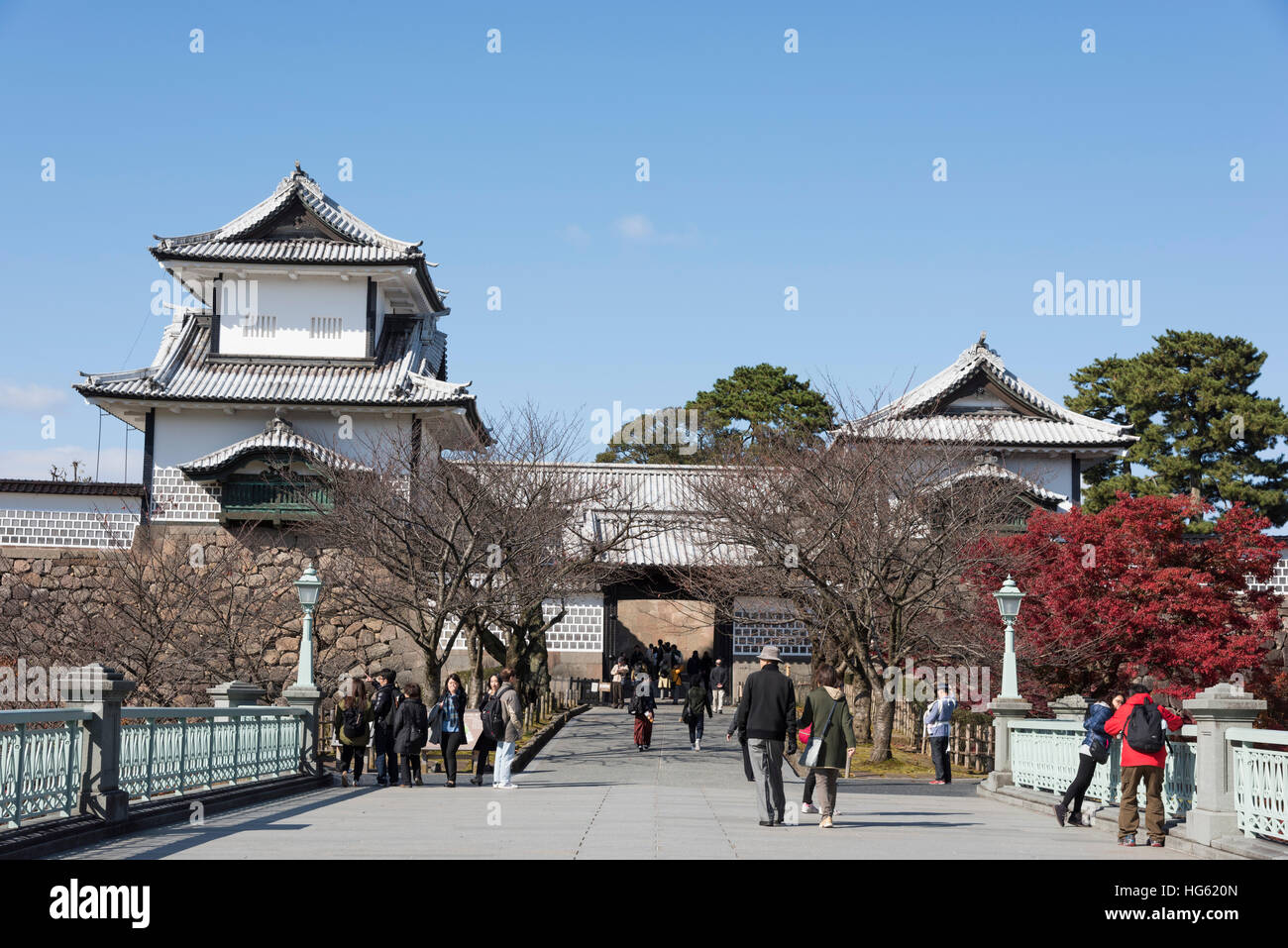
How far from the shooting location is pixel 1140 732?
12.8 m

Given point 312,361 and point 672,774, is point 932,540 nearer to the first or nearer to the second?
point 672,774

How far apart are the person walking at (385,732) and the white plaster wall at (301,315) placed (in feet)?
66.3

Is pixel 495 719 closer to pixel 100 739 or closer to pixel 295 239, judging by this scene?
pixel 100 739

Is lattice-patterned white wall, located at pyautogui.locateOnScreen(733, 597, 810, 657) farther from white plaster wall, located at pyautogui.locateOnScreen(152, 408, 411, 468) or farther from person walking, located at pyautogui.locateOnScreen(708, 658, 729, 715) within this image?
white plaster wall, located at pyautogui.locateOnScreen(152, 408, 411, 468)

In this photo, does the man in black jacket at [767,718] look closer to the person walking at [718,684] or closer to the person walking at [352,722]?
the person walking at [352,722]

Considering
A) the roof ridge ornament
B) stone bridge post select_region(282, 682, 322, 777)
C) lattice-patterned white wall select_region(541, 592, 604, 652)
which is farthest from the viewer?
lattice-patterned white wall select_region(541, 592, 604, 652)

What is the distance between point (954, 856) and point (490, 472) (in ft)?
63.7

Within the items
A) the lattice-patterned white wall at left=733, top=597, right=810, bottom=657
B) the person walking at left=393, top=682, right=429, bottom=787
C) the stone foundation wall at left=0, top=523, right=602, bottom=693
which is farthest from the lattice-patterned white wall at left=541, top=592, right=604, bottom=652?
the person walking at left=393, top=682, right=429, bottom=787

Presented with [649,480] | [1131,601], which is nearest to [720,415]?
[649,480]

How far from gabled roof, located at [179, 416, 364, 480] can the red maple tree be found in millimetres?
16642

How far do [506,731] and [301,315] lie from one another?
76.7ft

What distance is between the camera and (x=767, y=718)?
13547mm

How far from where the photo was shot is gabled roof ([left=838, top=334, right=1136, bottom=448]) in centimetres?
4144
